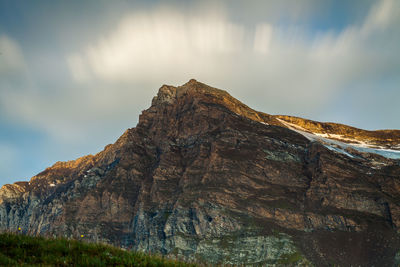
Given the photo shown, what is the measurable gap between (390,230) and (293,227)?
148 ft

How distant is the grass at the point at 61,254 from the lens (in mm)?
13797

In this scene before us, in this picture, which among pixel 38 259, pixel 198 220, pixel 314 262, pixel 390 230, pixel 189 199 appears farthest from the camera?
pixel 189 199

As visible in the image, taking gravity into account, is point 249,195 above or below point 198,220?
above

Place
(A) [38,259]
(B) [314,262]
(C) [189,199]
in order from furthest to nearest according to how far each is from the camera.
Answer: (C) [189,199] < (B) [314,262] < (A) [38,259]

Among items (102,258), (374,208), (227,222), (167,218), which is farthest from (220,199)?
(102,258)

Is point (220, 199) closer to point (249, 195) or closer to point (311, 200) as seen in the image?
point (249, 195)

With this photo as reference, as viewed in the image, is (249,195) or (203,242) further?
(249,195)

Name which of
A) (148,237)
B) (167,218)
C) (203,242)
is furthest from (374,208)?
(148,237)

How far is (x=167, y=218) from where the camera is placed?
650 feet

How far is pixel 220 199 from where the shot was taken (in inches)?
7338

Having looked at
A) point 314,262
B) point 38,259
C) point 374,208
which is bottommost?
point 314,262

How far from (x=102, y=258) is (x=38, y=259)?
2.54m

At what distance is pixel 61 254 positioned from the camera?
14.9 metres

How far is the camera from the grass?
13.8 metres
